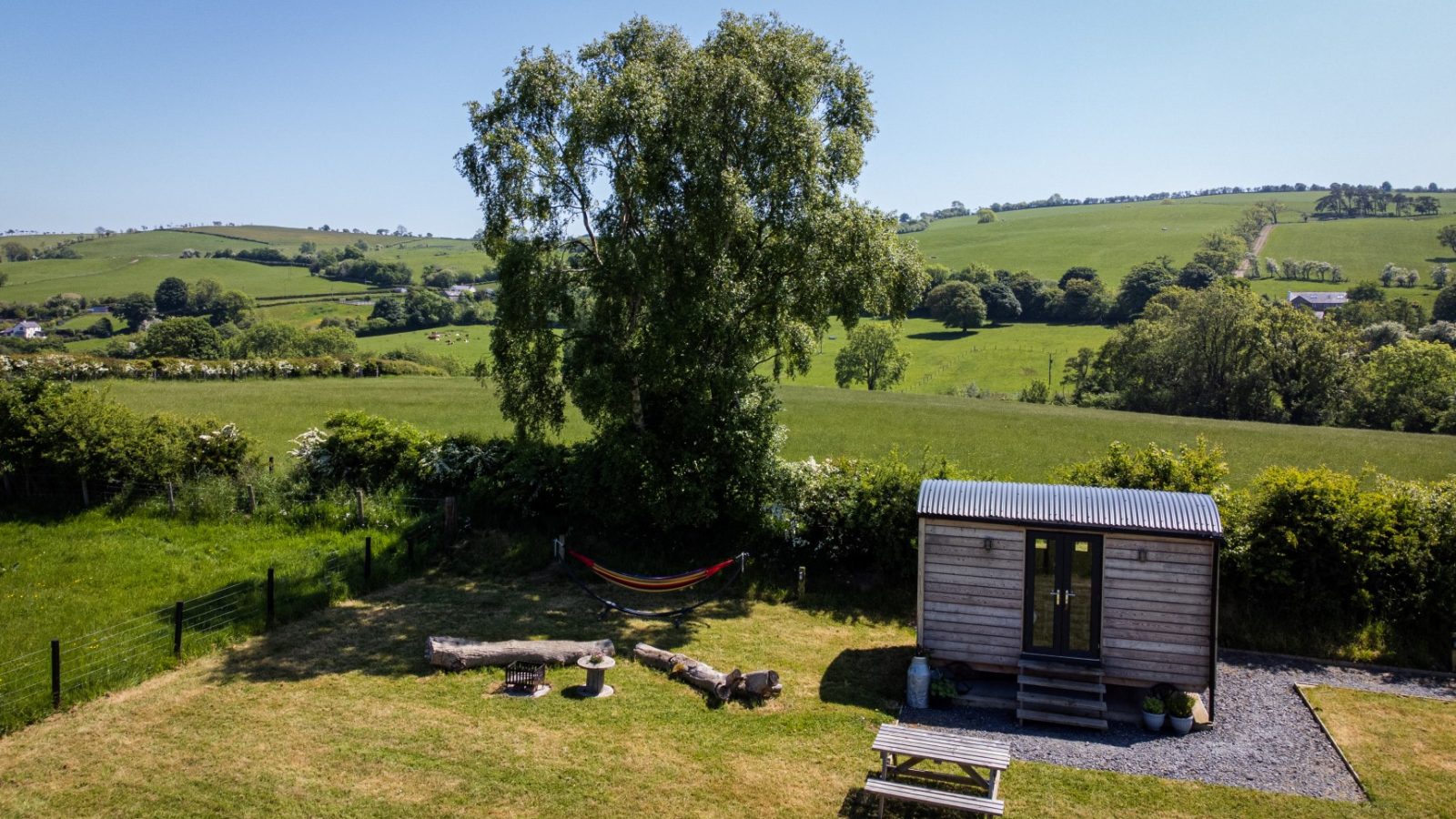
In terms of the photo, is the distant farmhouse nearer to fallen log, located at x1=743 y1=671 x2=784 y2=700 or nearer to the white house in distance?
fallen log, located at x1=743 y1=671 x2=784 y2=700

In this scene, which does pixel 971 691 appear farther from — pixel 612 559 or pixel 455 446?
pixel 455 446

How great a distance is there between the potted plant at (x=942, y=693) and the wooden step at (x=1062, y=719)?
982 mm

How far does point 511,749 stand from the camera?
10164 mm

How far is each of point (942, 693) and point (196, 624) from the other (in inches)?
493

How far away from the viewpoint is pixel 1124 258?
107m

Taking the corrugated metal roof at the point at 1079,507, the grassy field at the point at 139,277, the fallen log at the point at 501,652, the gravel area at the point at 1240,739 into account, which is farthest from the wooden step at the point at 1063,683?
the grassy field at the point at 139,277

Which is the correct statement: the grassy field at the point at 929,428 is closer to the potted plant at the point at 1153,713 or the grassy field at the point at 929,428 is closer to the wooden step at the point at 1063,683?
the wooden step at the point at 1063,683

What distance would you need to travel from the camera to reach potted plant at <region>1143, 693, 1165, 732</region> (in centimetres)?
1162

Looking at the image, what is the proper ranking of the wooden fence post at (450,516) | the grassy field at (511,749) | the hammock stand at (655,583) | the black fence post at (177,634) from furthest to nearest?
the wooden fence post at (450,516) < the hammock stand at (655,583) < the black fence post at (177,634) < the grassy field at (511,749)

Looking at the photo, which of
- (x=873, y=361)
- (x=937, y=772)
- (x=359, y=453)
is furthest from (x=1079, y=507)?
(x=873, y=361)

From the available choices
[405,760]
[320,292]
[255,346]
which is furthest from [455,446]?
[320,292]

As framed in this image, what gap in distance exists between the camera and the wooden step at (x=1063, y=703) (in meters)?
11.8

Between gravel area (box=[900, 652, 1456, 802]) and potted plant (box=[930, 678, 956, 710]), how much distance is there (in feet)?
0.86

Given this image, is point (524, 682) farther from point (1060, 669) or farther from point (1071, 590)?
point (1071, 590)
